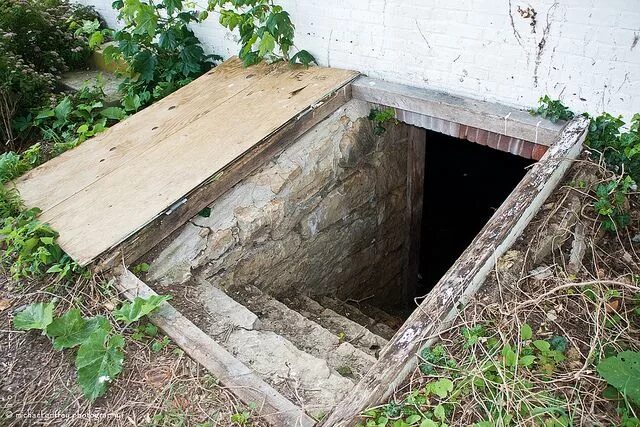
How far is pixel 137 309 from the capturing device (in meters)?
2.24

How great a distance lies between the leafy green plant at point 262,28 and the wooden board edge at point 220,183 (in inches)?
20.8

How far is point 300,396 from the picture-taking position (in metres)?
2.01

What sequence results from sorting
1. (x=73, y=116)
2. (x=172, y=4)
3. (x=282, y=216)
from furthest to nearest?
1. (x=73, y=116)
2. (x=172, y=4)
3. (x=282, y=216)

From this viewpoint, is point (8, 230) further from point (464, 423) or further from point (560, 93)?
point (560, 93)

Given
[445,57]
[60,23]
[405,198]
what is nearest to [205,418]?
[445,57]

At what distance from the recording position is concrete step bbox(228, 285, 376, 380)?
93.9 inches

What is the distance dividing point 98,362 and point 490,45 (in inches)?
99.9

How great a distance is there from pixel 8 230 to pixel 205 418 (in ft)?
4.86

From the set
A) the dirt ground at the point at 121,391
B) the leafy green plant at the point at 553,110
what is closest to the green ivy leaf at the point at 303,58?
the leafy green plant at the point at 553,110

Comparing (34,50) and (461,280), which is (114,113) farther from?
(461,280)

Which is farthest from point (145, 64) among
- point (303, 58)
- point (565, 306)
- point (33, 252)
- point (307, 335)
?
point (565, 306)

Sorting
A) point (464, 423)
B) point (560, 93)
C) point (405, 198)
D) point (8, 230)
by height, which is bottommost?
point (405, 198)

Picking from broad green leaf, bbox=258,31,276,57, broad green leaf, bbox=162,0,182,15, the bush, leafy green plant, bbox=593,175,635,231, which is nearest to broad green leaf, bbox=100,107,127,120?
the bush

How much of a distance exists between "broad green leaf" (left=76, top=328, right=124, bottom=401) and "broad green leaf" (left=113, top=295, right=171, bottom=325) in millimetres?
94
